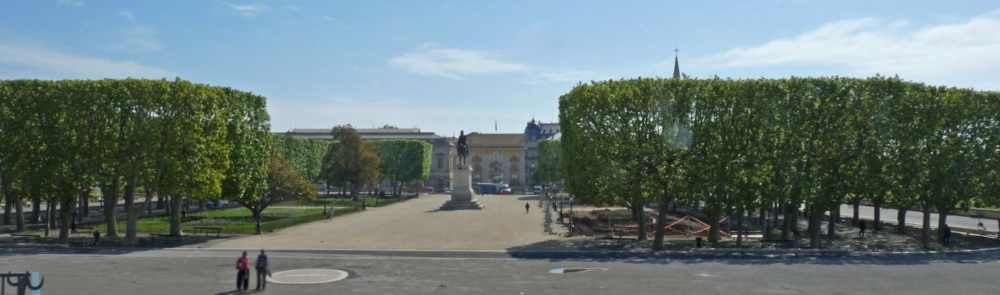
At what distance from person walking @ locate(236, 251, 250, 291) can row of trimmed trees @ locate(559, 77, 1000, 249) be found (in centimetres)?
2151

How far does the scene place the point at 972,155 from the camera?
135 feet

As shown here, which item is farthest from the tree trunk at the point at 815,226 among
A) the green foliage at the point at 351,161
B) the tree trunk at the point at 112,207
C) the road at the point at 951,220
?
the green foliage at the point at 351,161

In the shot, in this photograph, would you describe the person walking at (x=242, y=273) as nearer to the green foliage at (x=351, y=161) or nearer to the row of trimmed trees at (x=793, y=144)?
the row of trimmed trees at (x=793, y=144)

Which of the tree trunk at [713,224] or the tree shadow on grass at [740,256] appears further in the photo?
the tree trunk at [713,224]

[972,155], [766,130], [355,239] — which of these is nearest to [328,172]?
[355,239]

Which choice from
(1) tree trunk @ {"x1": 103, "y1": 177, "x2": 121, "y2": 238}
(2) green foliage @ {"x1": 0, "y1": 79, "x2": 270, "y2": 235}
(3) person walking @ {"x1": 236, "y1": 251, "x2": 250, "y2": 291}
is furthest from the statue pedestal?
(3) person walking @ {"x1": 236, "y1": 251, "x2": 250, "y2": 291}

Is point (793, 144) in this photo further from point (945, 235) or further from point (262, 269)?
point (262, 269)

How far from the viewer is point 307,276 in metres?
29.0

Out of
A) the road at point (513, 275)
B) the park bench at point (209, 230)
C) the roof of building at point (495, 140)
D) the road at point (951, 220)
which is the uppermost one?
the roof of building at point (495, 140)

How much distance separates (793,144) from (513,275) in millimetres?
19432

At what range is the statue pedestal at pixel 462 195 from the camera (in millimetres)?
80812

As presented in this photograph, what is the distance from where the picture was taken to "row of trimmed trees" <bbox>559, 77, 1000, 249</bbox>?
39.2 metres

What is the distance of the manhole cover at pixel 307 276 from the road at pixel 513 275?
0.65 meters

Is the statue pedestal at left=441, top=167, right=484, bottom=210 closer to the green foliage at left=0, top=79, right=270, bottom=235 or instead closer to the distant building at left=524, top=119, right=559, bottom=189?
the green foliage at left=0, top=79, right=270, bottom=235
